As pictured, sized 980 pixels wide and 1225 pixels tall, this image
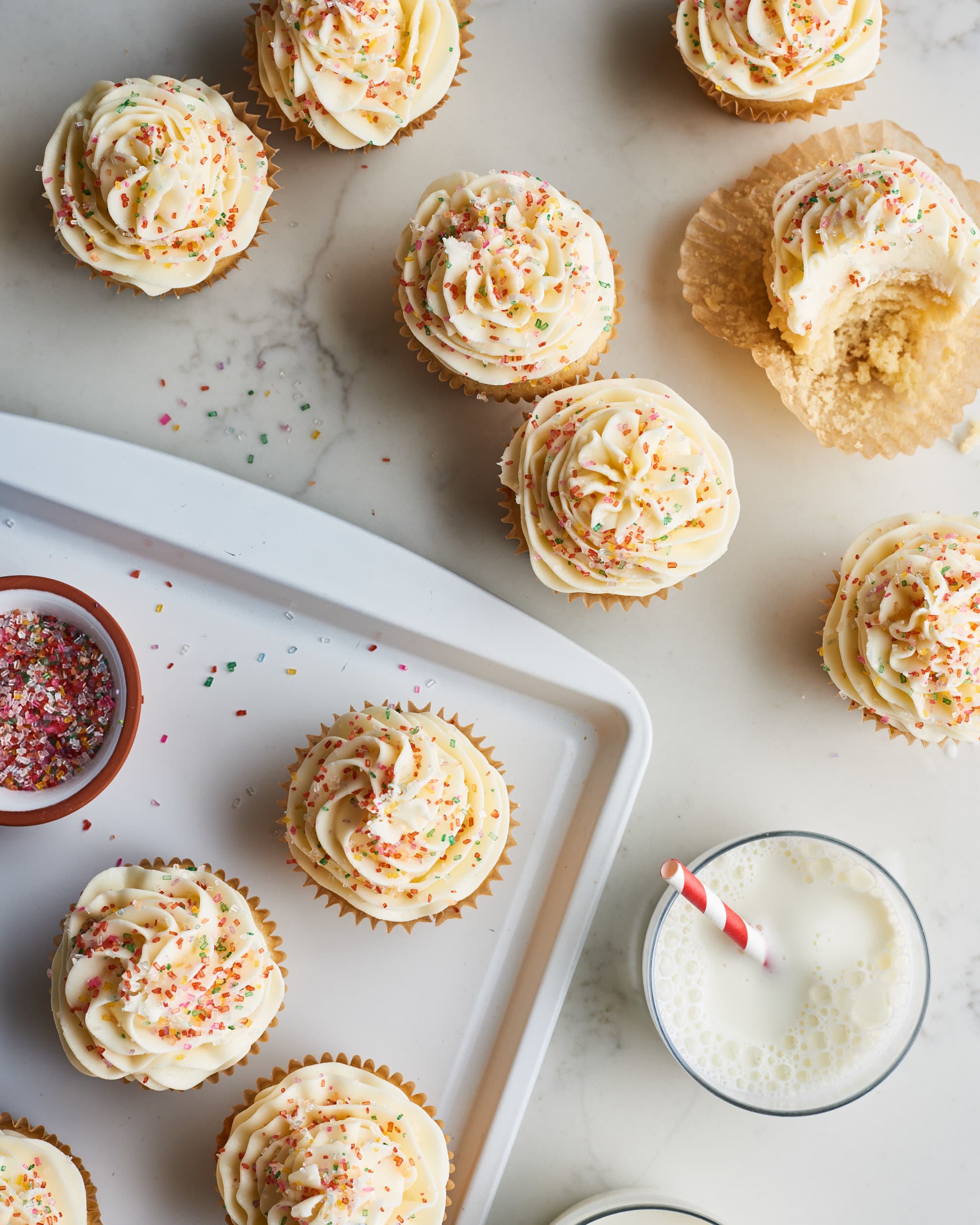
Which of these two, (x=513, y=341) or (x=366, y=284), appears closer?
(x=513, y=341)

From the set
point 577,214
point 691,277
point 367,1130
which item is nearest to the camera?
point 367,1130

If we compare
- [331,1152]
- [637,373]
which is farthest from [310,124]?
[331,1152]

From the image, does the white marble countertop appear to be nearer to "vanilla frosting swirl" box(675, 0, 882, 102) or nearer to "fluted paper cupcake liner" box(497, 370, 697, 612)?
"fluted paper cupcake liner" box(497, 370, 697, 612)

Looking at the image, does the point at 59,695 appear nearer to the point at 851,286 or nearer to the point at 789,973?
the point at 789,973

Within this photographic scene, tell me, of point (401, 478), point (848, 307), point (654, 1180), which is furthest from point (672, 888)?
point (848, 307)

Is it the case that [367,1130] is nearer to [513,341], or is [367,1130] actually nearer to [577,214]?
[513,341]

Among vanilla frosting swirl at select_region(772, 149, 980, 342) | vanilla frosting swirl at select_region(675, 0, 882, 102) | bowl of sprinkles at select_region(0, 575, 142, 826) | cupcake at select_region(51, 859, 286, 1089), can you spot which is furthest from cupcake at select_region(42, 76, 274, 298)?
cupcake at select_region(51, 859, 286, 1089)

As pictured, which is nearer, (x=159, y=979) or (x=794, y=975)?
(x=159, y=979)

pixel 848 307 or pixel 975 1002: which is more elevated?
pixel 848 307
